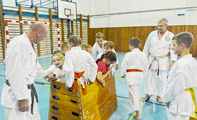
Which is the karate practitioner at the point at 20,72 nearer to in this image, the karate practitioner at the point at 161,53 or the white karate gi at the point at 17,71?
the white karate gi at the point at 17,71

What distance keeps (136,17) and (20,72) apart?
10.8 meters

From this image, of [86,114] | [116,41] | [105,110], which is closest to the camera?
[86,114]

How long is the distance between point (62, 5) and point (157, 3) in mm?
6599

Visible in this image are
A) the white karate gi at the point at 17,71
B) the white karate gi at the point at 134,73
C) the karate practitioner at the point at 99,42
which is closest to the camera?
the white karate gi at the point at 17,71

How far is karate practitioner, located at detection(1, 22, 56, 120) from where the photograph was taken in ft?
4.49

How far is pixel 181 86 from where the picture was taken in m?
1.59

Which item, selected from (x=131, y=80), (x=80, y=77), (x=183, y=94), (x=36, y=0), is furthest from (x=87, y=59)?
(x=36, y=0)

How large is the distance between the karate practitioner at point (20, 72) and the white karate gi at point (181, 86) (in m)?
1.52

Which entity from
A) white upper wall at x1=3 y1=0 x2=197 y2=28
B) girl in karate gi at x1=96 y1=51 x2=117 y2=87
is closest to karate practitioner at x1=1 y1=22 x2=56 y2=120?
girl in karate gi at x1=96 y1=51 x2=117 y2=87

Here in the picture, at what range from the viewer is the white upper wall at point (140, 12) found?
937cm

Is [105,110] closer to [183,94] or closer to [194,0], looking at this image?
[183,94]

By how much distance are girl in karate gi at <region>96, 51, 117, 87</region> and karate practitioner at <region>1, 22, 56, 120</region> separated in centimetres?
105

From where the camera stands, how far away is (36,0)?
29.4 ft

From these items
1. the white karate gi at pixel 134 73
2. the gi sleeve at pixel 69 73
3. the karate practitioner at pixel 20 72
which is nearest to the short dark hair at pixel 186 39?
the white karate gi at pixel 134 73
